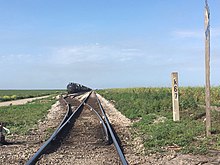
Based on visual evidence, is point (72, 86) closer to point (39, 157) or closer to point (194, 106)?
point (194, 106)

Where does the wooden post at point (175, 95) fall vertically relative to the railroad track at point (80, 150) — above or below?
above

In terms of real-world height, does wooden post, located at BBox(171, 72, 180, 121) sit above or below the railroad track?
above

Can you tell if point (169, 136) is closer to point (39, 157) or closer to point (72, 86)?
point (39, 157)

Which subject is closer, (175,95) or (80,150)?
(80,150)

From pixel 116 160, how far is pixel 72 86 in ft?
179

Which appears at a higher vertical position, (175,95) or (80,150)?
(175,95)

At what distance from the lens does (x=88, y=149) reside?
27.1ft

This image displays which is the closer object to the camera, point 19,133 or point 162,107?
point 19,133

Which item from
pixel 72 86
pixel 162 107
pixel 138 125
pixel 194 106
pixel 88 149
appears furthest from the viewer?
pixel 72 86

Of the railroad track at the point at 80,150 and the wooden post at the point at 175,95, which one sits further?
the wooden post at the point at 175,95

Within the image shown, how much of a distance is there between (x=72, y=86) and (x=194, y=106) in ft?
150

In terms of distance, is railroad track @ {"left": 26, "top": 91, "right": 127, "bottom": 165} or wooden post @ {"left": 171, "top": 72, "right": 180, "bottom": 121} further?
wooden post @ {"left": 171, "top": 72, "right": 180, "bottom": 121}

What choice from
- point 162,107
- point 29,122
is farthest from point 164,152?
point 162,107

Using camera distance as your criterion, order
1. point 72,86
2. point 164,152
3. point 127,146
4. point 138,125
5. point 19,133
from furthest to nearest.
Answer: point 72,86 < point 138,125 < point 19,133 < point 127,146 < point 164,152
